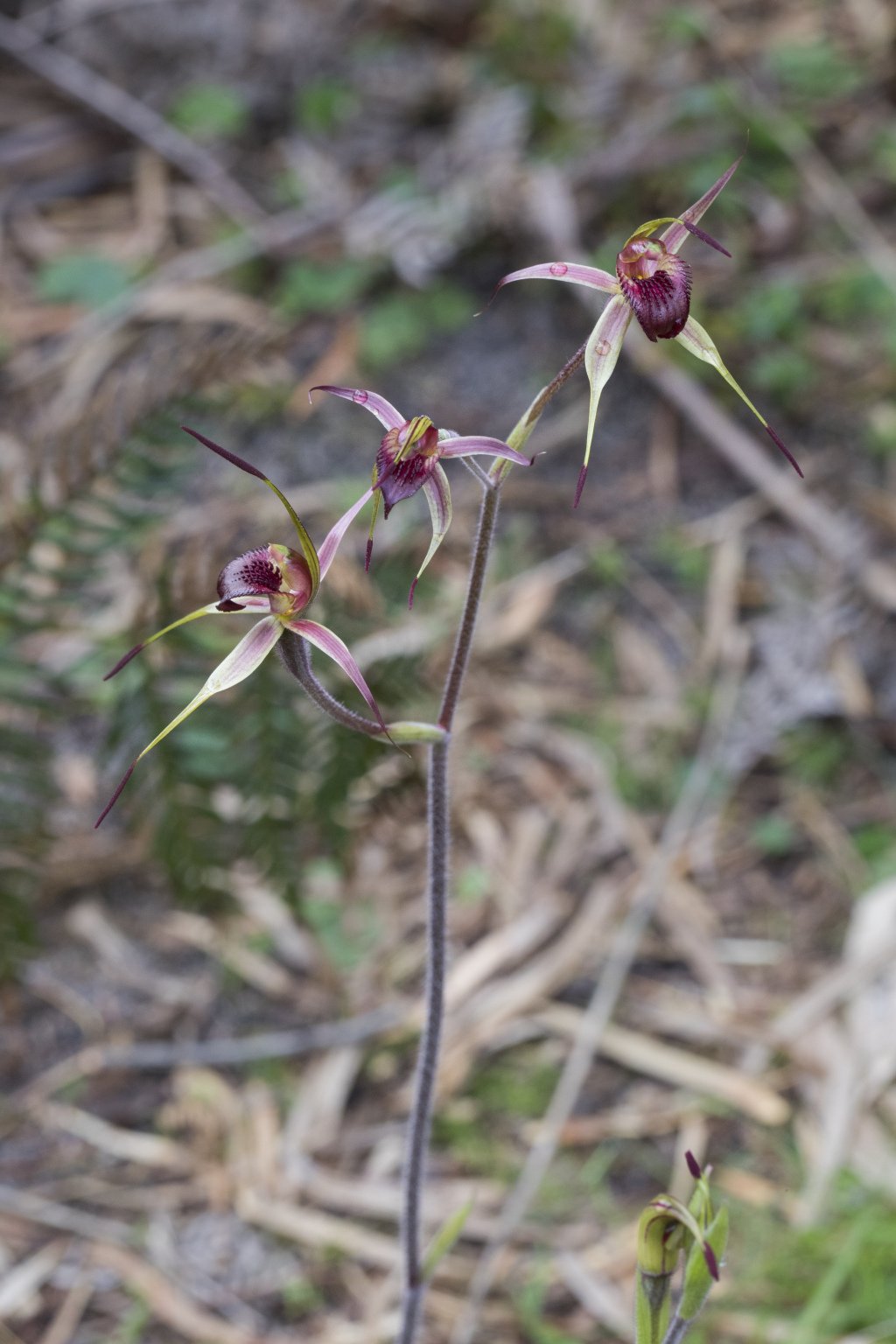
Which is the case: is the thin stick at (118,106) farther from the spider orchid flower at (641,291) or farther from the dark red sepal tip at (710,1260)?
the dark red sepal tip at (710,1260)

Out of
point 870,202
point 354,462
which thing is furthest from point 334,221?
point 870,202

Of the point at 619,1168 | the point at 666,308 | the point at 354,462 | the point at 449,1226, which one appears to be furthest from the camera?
the point at 354,462

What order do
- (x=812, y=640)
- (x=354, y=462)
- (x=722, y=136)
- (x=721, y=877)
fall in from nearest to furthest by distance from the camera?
(x=721, y=877) → (x=812, y=640) → (x=354, y=462) → (x=722, y=136)

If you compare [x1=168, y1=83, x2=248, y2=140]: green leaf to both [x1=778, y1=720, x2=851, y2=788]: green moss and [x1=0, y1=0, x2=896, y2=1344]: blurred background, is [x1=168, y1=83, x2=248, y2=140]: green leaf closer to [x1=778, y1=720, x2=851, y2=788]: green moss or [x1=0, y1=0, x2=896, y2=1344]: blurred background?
[x1=0, y1=0, x2=896, y2=1344]: blurred background

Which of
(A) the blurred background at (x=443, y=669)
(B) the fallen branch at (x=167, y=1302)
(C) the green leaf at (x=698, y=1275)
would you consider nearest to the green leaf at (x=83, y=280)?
(A) the blurred background at (x=443, y=669)

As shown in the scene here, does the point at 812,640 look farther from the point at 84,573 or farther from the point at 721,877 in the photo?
the point at 84,573

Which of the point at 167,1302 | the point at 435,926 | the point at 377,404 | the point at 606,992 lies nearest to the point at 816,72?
the point at 606,992
